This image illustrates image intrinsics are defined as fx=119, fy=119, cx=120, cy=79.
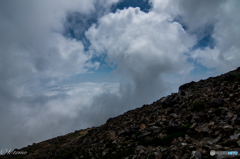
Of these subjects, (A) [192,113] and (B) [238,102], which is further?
(A) [192,113]

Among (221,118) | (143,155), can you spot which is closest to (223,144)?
(221,118)

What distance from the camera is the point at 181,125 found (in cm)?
1193

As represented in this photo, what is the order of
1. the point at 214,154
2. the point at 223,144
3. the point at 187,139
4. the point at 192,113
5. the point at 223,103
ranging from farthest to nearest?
the point at 192,113 → the point at 223,103 → the point at 187,139 → the point at 223,144 → the point at 214,154

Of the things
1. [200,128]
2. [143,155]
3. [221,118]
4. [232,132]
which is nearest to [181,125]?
[200,128]

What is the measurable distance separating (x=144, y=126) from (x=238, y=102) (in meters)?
9.71

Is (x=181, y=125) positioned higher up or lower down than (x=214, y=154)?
higher up

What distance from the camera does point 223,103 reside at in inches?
468

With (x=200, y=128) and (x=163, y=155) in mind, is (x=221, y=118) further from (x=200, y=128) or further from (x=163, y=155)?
(x=163, y=155)

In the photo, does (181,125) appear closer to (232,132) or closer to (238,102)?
(232,132)

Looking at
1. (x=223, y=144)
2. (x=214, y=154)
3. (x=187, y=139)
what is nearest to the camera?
(x=214, y=154)

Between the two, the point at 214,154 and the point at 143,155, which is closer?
the point at 214,154

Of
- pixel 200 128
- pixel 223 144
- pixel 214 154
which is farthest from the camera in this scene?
pixel 200 128

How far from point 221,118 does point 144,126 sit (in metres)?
8.01

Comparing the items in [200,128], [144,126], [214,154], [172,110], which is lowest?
[214,154]
